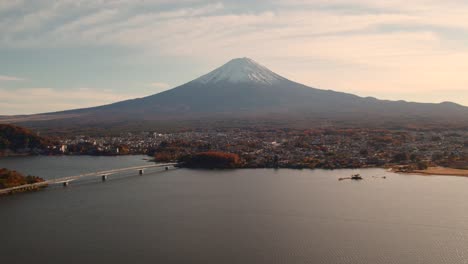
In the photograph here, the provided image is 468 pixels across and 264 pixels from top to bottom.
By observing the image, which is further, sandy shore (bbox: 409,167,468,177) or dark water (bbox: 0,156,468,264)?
sandy shore (bbox: 409,167,468,177)

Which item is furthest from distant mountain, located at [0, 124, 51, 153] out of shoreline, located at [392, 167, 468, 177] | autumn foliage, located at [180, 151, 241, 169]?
shoreline, located at [392, 167, 468, 177]

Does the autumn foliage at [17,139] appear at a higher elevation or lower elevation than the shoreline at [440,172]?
higher

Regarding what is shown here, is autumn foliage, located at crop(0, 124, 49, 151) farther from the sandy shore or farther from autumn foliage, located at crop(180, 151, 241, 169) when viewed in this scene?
the sandy shore

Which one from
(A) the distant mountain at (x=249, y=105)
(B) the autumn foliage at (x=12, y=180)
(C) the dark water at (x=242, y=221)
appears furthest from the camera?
A: (A) the distant mountain at (x=249, y=105)

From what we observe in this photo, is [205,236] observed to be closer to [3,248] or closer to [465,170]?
[3,248]

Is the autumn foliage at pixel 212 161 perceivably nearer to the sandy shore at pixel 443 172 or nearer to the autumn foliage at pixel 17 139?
the sandy shore at pixel 443 172

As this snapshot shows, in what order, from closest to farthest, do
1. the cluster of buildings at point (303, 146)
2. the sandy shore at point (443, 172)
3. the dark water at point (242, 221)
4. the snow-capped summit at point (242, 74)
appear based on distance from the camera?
the dark water at point (242, 221)
the sandy shore at point (443, 172)
the cluster of buildings at point (303, 146)
the snow-capped summit at point (242, 74)

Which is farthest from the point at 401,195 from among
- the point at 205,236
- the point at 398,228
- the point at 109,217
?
the point at 109,217

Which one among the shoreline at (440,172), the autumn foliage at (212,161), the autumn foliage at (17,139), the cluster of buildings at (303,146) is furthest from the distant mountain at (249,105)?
the shoreline at (440,172)

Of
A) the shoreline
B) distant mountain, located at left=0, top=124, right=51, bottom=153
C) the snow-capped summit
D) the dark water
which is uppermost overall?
the snow-capped summit
